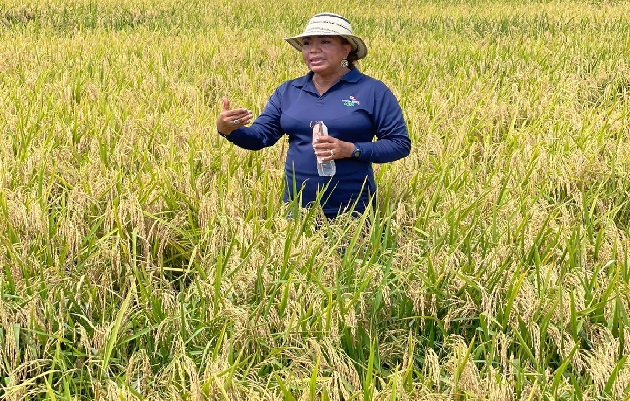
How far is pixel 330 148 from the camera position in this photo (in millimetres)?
2152

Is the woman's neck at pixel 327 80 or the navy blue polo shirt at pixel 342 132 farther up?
the woman's neck at pixel 327 80

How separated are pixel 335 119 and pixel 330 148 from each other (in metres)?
0.18

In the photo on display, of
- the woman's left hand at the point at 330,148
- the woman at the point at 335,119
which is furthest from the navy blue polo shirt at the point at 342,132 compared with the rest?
the woman's left hand at the point at 330,148

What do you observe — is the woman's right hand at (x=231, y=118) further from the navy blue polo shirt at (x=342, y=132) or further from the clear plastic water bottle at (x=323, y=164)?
the clear plastic water bottle at (x=323, y=164)

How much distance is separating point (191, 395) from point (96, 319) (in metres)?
0.60

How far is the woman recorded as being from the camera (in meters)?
2.27

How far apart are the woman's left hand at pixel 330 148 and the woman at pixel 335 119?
17mm

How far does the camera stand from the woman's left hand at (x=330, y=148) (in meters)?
2.14

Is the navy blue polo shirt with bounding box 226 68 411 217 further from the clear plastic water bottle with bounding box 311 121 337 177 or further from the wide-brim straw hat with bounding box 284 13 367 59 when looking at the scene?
the wide-brim straw hat with bounding box 284 13 367 59

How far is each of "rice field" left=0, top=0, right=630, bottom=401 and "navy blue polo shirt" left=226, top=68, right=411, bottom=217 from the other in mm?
115

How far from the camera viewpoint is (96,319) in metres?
1.89

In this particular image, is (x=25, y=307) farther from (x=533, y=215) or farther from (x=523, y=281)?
(x=533, y=215)

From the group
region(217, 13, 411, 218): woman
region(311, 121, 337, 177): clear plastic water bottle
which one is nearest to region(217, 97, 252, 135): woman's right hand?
region(217, 13, 411, 218): woman

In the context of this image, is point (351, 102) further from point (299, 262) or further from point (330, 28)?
point (299, 262)
